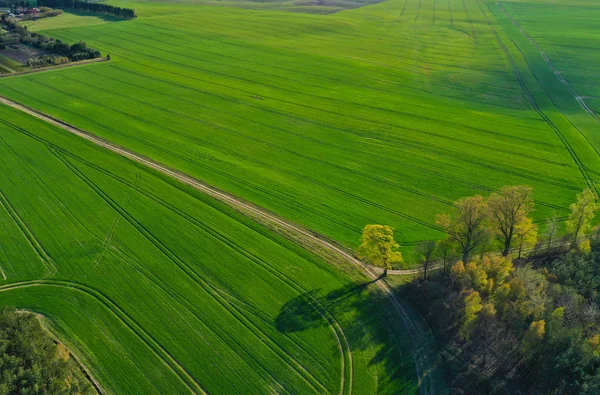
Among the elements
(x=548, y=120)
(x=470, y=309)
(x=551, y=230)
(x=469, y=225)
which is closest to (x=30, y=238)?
(x=470, y=309)

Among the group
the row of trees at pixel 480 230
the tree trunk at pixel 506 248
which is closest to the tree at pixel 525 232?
the row of trees at pixel 480 230

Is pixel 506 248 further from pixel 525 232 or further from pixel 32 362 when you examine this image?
pixel 32 362

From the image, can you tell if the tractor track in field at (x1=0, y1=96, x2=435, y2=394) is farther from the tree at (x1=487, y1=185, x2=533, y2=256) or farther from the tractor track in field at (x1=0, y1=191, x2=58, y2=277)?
the tractor track in field at (x1=0, y1=191, x2=58, y2=277)

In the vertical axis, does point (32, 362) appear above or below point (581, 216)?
below

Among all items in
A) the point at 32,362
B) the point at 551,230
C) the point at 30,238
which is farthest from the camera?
the point at 30,238

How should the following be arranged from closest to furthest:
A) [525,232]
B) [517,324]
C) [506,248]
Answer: [517,324] → [525,232] → [506,248]

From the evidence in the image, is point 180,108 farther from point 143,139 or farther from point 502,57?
point 502,57

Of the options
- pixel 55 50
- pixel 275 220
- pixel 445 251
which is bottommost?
pixel 275 220
